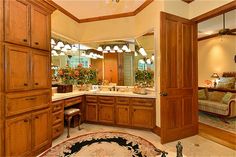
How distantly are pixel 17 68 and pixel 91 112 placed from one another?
2402mm

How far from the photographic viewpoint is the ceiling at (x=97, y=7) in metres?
3.85

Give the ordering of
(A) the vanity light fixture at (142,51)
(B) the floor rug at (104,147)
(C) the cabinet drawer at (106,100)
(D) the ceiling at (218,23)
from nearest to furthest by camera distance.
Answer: (B) the floor rug at (104,147)
(C) the cabinet drawer at (106,100)
(A) the vanity light fixture at (142,51)
(D) the ceiling at (218,23)

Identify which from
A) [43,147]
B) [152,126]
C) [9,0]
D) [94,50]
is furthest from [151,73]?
[9,0]

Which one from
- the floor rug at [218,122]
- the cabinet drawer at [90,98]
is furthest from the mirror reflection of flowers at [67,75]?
the floor rug at [218,122]

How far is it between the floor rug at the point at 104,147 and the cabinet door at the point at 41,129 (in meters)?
0.19

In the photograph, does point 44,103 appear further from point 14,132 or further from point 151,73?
point 151,73

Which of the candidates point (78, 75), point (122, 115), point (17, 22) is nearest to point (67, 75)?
point (78, 75)

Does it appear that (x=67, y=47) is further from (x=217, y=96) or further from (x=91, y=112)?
(x=217, y=96)

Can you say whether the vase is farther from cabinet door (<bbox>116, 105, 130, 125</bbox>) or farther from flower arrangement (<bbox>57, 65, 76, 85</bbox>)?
cabinet door (<bbox>116, 105, 130, 125</bbox>)

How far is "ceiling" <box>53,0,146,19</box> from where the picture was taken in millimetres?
3846

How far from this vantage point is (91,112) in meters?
4.35

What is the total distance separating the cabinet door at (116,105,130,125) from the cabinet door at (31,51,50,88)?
1834 mm

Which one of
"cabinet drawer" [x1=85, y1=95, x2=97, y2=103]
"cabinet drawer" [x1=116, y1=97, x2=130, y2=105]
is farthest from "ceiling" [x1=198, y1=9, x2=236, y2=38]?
"cabinet drawer" [x1=85, y1=95, x2=97, y2=103]

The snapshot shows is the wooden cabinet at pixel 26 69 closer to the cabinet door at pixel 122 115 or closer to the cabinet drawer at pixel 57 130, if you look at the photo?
the cabinet drawer at pixel 57 130
